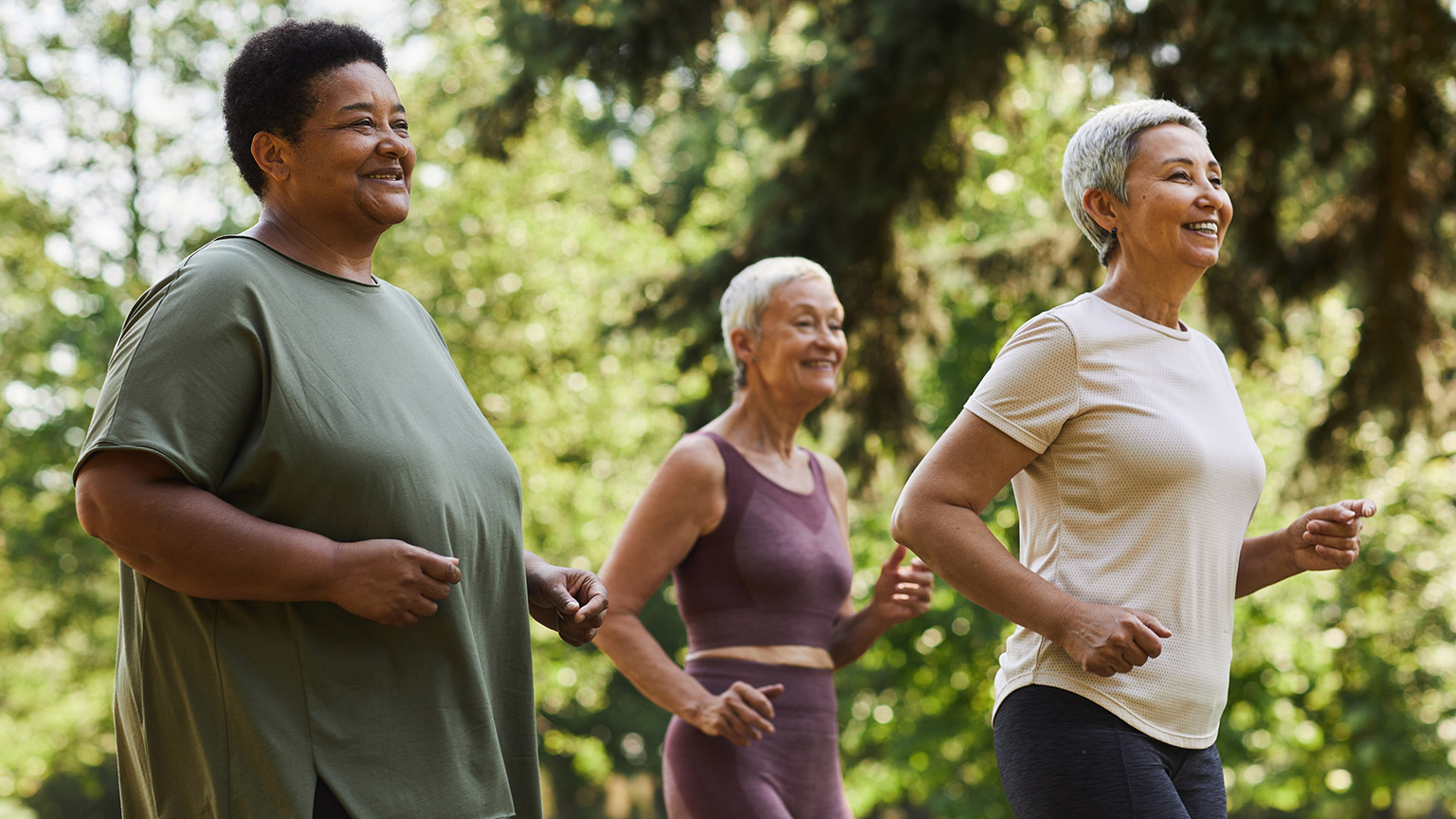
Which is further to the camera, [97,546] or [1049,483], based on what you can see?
[97,546]

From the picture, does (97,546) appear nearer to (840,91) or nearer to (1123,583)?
(840,91)

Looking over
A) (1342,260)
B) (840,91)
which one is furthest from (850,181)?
(1342,260)

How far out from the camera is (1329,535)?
7.93 feet

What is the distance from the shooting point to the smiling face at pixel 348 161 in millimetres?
2146

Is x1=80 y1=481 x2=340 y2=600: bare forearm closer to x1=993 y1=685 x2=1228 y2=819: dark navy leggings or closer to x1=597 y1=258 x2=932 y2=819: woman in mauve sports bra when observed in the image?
x1=993 y1=685 x2=1228 y2=819: dark navy leggings

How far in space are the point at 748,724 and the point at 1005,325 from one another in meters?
8.48

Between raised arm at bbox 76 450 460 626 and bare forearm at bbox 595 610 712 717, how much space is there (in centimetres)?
141

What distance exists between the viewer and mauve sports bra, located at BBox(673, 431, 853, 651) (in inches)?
133

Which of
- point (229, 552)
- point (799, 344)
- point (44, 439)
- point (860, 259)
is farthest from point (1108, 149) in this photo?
point (44, 439)

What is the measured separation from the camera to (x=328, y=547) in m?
1.83

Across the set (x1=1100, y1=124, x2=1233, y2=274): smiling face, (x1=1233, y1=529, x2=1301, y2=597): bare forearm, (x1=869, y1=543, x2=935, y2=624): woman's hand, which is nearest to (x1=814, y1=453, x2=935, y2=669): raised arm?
(x1=869, y1=543, x2=935, y2=624): woman's hand

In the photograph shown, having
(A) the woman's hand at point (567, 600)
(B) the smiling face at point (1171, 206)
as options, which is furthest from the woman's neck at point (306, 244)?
(B) the smiling face at point (1171, 206)

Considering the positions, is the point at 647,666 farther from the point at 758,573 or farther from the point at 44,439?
the point at 44,439

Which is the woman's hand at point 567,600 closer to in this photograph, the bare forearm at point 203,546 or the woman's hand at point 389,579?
the woman's hand at point 389,579
